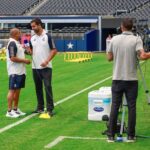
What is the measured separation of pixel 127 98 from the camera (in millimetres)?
7727

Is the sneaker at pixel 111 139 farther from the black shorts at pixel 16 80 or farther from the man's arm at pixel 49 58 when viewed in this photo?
the black shorts at pixel 16 80

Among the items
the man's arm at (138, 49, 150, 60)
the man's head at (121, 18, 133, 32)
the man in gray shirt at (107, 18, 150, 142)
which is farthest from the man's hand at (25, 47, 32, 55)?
the man's arm at (138, 49, 150, 60)

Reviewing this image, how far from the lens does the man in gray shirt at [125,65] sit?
756 cm

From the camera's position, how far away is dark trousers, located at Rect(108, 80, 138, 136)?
302 inches

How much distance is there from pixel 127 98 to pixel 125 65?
0.54 meters

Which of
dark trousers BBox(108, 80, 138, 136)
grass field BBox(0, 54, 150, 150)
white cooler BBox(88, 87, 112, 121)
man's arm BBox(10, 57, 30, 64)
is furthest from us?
man's arm BBox(10, 57, 30, 64)

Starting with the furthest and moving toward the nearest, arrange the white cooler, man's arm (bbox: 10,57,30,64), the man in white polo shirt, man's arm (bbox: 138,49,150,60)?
the man in white polo shirt
man's arm (bbox: 10,57,30,64)
the white cooler
man's arm (bbox: 138,49,150,60)

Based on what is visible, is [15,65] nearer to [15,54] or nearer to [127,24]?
[15,54]

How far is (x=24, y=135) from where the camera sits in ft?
27.4

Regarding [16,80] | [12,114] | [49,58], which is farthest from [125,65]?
[12,114]

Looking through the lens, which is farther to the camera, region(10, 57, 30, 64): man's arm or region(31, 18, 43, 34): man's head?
region(31, 18, 43, 34): man's head

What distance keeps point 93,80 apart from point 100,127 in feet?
30.4

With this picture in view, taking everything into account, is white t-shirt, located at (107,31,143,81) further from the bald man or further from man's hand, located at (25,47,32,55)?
man's hand, located at (25,47,32,55)

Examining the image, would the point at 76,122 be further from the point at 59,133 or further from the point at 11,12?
the point at 11,12
